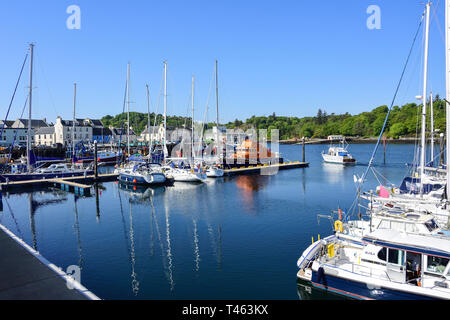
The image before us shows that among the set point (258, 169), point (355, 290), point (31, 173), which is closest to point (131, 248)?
point (355, 290)

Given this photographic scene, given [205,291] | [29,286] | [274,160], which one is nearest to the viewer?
[29,286]

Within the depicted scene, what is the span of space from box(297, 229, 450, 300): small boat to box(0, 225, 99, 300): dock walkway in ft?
30.6

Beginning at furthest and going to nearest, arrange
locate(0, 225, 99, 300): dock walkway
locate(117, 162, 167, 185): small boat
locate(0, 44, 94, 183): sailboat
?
locate(0, 44, 94, 183): sailboat → locate(117, 162, 167, 185): small boat → locate(0, 225, 99, 300): dock walkway

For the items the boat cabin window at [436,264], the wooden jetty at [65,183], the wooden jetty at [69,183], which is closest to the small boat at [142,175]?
the wooden jetty at [69,183]

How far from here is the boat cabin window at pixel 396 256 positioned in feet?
43.3

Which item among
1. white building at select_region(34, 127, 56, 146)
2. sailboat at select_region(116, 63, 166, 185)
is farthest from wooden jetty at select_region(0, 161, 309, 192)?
white building at select_region(34, 127, 56, 146)

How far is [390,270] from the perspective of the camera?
13.2 m

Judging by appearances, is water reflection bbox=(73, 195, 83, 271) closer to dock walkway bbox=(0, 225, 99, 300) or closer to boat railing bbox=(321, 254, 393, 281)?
dock walkway bbox=(0, 225, 99, 300)

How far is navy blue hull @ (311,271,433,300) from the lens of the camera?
40.9ft

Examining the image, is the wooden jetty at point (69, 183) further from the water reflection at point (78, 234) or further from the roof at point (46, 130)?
the roof at point (46, 130)

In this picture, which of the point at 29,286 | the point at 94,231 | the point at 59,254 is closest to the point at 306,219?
the point at 94,231
